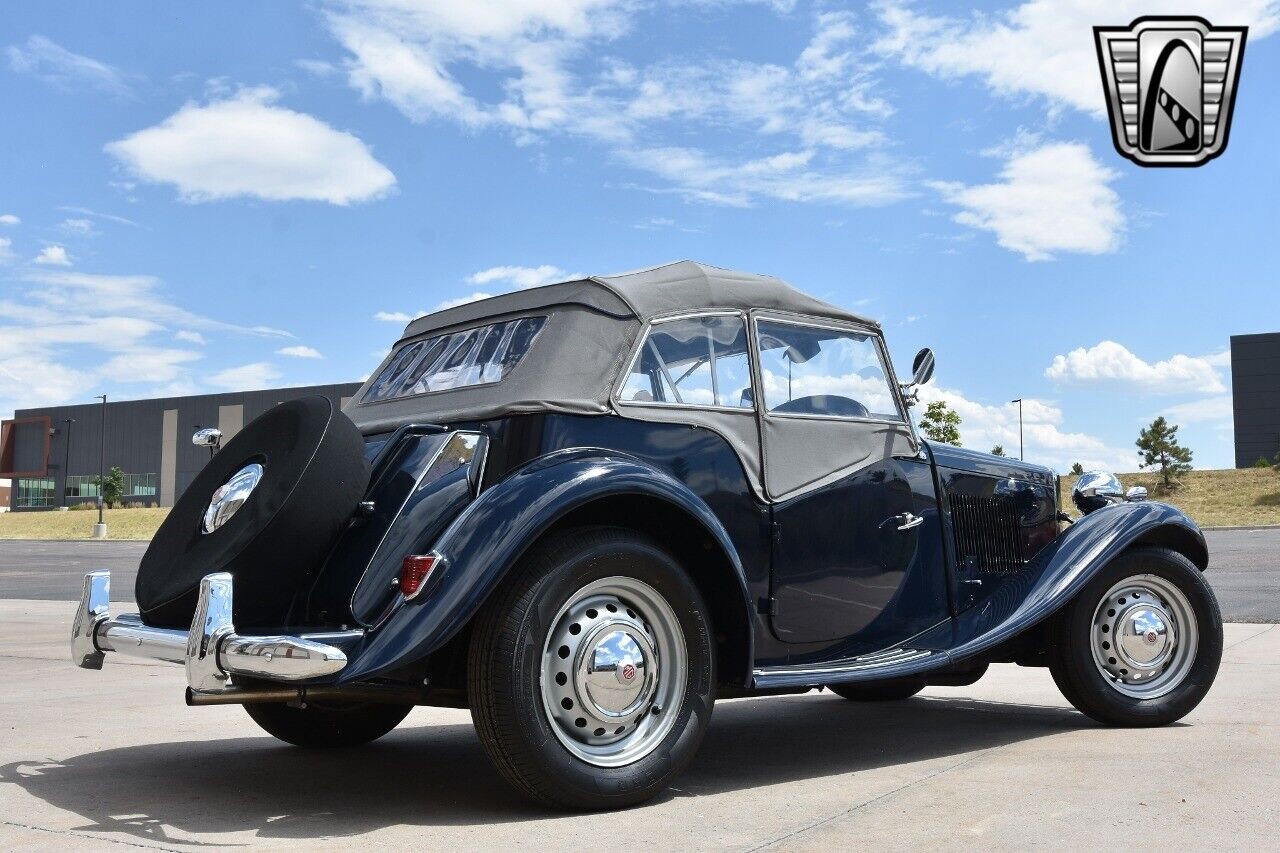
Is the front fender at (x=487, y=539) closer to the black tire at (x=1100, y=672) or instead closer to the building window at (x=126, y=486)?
the black tire at (x=1100, y=672)

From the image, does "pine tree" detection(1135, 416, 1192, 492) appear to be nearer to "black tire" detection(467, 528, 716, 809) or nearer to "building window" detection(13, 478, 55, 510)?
"black tire" detection(467, 528, 716, 809)

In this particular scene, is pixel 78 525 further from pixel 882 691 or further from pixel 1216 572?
pixel 882 691

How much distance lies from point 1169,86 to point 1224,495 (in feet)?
151

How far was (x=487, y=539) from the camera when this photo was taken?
3.64 meters

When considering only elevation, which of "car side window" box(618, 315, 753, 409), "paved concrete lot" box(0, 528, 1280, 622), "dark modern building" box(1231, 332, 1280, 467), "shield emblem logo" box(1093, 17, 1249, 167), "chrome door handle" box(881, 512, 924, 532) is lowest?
"paved concrete lot" box(0, 528, 1280, 622)

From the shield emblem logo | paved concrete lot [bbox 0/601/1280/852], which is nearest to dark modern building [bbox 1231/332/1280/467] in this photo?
the shield emblem logo

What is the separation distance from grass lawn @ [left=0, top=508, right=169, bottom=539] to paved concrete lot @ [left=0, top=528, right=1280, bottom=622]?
64.9ft

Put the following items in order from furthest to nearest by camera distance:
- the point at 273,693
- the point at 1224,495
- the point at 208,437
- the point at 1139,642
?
the point at 1224,495 < the point at 1139,642 < the point at 208,437 < the point at 273,693

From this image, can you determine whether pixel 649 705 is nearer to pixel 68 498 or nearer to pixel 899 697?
pixel 899 697

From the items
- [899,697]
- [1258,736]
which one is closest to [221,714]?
[899,697]

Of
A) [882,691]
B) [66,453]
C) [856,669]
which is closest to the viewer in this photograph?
[856,669]

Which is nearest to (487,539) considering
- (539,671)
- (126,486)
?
(539,671)

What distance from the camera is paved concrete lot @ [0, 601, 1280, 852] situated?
351cm

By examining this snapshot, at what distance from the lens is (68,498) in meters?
87.1
